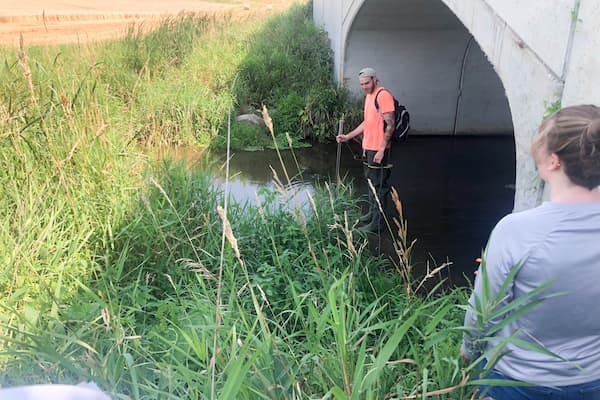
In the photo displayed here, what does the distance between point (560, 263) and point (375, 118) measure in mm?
3743

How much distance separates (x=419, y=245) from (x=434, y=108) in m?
5.12

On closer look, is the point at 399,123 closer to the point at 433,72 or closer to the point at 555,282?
the point at 555,282

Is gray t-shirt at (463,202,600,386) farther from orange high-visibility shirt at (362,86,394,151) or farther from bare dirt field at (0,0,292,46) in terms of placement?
bare dirt field at (0,0,292,46)

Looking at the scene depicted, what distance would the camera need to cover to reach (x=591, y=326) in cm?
139

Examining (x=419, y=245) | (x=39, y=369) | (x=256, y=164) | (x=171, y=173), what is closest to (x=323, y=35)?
(x=256, y=164)

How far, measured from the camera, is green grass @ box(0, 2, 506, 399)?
1660mm

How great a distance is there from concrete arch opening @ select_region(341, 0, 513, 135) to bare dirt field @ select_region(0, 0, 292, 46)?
6641 millimetres

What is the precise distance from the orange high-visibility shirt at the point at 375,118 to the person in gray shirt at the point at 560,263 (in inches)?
139

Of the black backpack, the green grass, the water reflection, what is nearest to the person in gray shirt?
the green grass

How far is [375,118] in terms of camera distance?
4941 mm

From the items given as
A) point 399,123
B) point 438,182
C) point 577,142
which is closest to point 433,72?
point 438,182

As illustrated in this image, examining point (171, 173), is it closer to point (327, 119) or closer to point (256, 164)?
point (256, 164)

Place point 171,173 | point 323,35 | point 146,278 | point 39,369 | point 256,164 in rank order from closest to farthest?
point 39,369 → point 146,278 → point 171,173 → point 256,164 → point 323,35

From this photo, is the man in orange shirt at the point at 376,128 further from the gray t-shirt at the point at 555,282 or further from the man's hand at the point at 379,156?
the gray t-shirt at the point at 555,282
